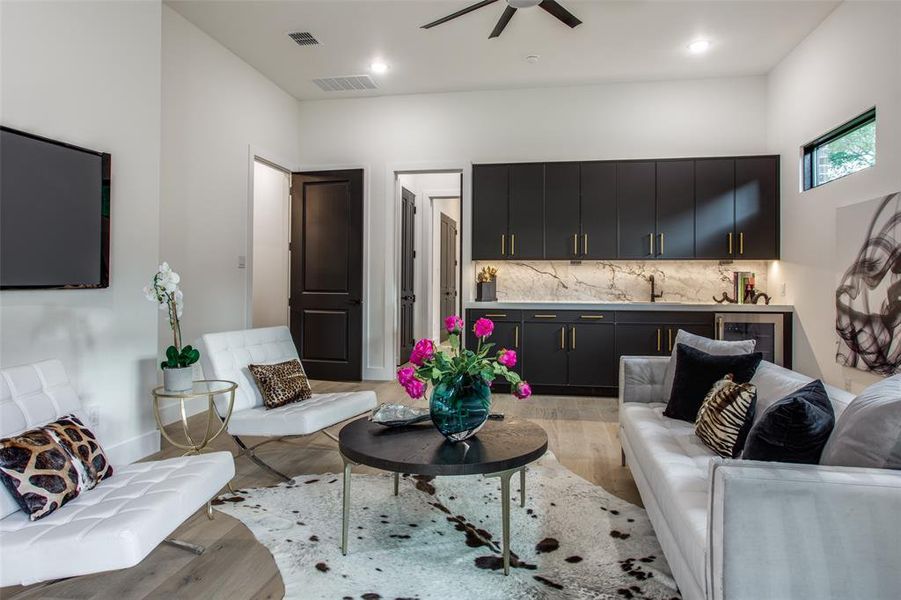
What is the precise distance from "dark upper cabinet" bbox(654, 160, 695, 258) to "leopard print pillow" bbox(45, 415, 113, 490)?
16.1ft

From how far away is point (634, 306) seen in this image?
17.0ft

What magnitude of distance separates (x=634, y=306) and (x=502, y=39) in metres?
2.73

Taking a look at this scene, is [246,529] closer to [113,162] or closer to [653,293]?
[113,162]

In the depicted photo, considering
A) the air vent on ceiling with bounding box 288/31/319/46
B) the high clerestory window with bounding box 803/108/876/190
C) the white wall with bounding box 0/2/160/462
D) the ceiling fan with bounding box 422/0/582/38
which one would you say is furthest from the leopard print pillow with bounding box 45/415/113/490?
the high clerestory window with bounding box 803/108/876/190

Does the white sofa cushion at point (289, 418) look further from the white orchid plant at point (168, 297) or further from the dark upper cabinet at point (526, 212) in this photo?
the dark upper cabinet at point (526, 212)

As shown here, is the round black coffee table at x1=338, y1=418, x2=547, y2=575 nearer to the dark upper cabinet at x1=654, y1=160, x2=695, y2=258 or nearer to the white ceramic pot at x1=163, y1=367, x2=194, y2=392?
the white ceramic pot at x1=163, y1=367, x2=194, y2=392

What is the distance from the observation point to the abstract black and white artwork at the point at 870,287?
3.36 m

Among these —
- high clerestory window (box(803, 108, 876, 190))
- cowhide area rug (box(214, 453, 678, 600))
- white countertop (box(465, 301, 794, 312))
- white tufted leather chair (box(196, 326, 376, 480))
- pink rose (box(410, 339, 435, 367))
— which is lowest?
cowhide area rug (box(214, 453, 678, 600))

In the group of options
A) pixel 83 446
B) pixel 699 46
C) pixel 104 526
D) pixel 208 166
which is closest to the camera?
pixel 104 526

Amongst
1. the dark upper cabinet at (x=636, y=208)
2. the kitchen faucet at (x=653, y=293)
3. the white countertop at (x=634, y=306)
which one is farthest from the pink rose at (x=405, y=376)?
the kitchen faucet at (x=653, y=293)

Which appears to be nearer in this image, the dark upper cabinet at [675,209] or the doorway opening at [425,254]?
the dark upper cabinet at [675,209]

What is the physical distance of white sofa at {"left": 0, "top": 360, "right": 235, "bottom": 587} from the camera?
5.06 ft

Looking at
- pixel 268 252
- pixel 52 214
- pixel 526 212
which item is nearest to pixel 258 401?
pixel 52 214

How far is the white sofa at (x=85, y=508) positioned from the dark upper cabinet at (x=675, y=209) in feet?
15.0
